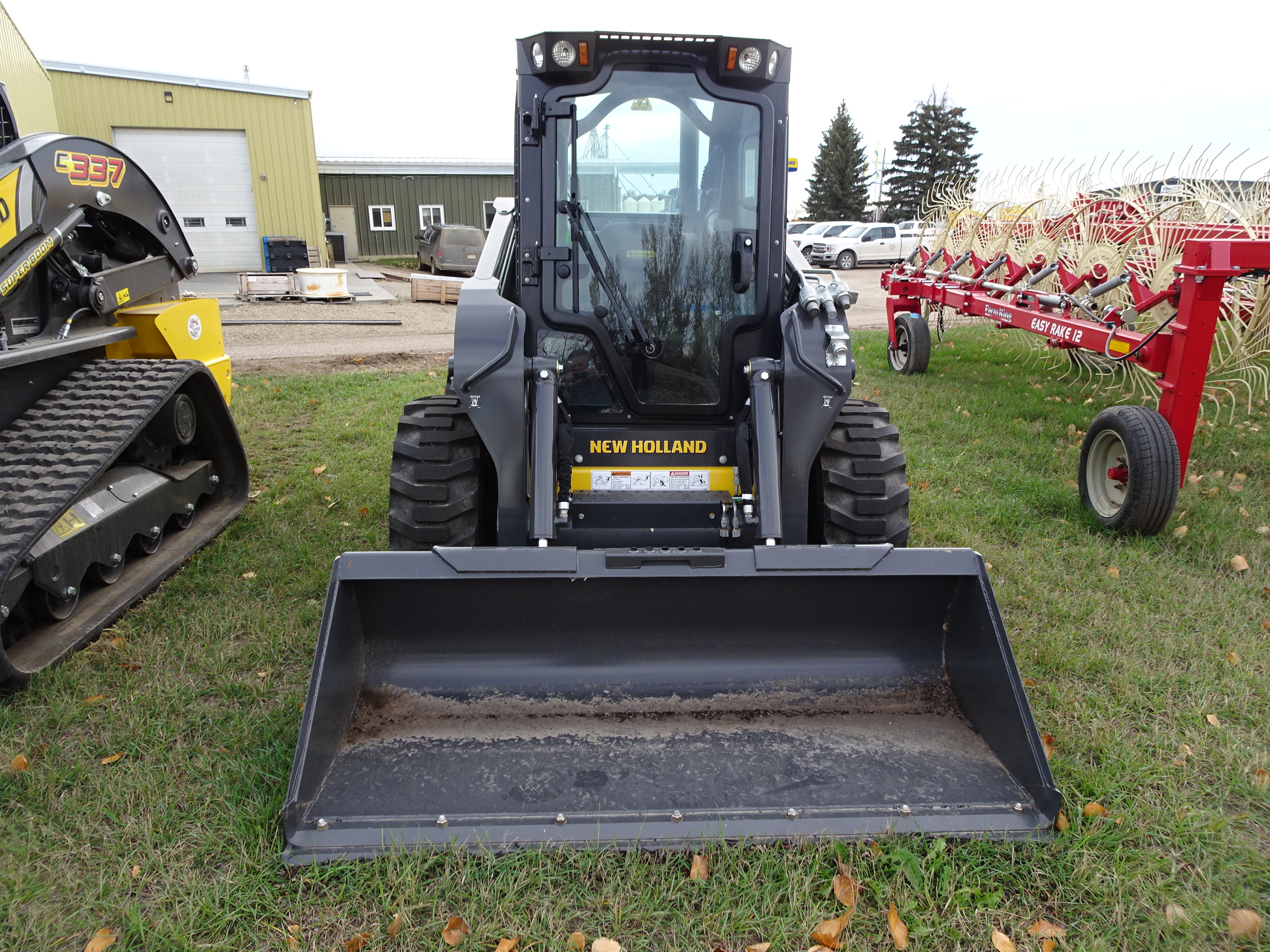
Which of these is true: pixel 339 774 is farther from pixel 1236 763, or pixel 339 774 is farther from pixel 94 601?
pixel 1236 763

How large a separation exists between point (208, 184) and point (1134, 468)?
22346 mm

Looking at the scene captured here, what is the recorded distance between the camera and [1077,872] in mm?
2428

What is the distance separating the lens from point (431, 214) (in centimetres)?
2958

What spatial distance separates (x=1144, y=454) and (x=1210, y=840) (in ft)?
8.70

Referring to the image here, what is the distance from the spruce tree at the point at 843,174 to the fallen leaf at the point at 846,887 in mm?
46826

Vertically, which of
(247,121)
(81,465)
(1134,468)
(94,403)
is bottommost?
(1134,468)

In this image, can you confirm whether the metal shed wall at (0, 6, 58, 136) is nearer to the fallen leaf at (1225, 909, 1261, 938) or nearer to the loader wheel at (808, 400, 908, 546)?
the loader wheel at (808, 400, 908, 546)

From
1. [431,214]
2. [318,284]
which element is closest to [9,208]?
[318,284]

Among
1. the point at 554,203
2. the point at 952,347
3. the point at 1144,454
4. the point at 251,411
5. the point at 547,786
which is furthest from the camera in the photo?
the point at 952,347

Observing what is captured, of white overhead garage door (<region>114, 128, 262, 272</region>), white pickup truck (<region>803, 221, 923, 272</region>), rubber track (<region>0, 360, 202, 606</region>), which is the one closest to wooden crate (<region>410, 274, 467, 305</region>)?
white overhead garage door (<region>114, 128, 262, 272</region>)

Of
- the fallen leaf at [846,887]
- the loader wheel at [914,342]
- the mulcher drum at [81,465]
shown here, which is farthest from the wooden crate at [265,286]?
the fallen leaf at [846,887]

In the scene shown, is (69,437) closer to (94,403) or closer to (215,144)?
(94,403)

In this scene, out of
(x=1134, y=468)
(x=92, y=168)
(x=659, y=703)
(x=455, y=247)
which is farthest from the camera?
(x=455, y=247)

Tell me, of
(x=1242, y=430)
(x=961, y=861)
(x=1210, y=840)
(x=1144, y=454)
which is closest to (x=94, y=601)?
(x=961, y=861)
